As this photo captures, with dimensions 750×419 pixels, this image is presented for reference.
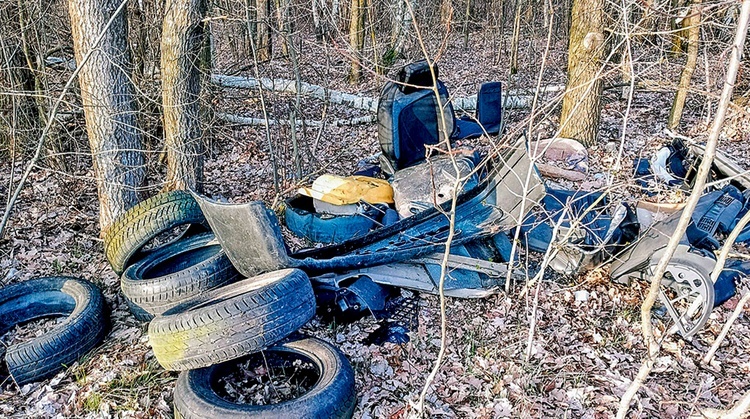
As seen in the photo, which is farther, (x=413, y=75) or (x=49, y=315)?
(x=413, y=75)

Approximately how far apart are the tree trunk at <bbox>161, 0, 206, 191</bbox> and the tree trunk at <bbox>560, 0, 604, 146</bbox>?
4.48 meters

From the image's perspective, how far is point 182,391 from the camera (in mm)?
3238

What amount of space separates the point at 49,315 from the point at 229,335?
221 centimetres

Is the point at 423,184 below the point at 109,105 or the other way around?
below

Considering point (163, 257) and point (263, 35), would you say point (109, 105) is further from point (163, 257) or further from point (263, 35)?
point (263, 35)

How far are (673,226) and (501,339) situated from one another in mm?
1627

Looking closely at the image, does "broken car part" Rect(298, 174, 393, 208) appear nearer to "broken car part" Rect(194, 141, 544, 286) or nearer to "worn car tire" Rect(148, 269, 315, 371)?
"broken car part" Rect(194, 141, 544, 286)

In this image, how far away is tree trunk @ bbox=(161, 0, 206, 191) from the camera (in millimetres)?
5395

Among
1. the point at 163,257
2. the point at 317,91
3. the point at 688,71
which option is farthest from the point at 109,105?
the point at 688,71

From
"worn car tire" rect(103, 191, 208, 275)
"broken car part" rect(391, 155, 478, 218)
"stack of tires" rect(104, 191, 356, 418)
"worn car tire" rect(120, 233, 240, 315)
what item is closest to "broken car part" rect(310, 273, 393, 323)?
"stack of tires" rect(104, 191, 356, 418)

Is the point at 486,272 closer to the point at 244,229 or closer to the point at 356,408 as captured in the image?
the point at 356,408

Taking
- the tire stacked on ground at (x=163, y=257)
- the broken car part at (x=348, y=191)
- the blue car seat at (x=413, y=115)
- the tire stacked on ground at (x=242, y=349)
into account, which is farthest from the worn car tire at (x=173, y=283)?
the blue car seat at (x=413, y=115)

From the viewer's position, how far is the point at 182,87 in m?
5.57

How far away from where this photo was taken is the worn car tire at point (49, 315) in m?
3.71
